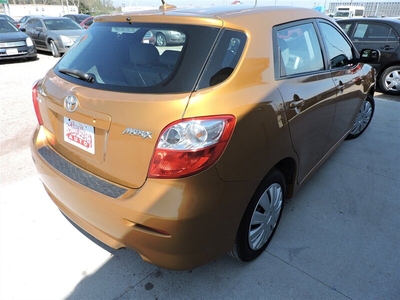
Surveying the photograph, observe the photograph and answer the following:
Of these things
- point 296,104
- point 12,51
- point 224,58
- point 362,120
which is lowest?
point 362,120

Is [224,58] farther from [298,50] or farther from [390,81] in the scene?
[390,81]

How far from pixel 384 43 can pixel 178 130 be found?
744 cm

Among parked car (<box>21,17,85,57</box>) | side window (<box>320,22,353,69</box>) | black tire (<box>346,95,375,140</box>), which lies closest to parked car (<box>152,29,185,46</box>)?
side window (<box>320,22,353,69</box>)

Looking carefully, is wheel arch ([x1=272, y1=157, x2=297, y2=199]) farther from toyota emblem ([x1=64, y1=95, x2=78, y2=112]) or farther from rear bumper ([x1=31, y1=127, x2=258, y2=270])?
toyota emblem ([x1=64, y1=95, x2=78, y2=112])

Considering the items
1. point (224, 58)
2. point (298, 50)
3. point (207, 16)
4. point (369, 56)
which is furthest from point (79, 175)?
point (369, 56)

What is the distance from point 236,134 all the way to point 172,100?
371 mm

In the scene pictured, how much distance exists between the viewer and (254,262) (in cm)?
217

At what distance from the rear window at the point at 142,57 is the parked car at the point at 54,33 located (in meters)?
9.98

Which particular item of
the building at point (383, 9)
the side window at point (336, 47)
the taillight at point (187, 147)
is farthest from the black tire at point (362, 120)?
the building at point (383, 9)

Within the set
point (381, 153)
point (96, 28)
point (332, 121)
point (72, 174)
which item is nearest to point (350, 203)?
point (332, 121)

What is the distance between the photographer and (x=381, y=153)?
153 inches

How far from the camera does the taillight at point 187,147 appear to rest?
1.44 meters

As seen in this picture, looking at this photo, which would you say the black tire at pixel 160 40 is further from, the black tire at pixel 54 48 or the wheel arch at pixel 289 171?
the black tire at pixel 54 48

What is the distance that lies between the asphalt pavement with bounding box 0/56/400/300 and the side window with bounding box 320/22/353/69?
4.10 ft
